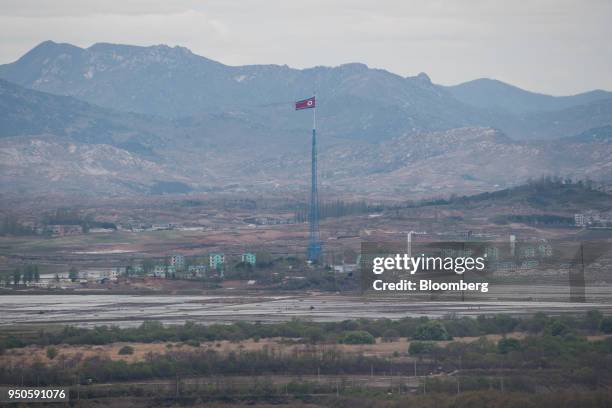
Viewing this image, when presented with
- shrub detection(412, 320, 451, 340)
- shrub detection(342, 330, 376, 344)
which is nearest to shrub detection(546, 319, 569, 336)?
shrub detection(412, 320, 451, 340)

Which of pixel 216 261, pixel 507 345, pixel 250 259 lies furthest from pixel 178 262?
pixel 507 345

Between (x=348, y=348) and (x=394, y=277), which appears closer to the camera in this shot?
(x=348, y=348)

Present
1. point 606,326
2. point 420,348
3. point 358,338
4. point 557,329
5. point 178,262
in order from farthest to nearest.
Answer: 1. point 178,262
2. point 606,326
3. point 557,329
4. point 358,338
5. point 420,348

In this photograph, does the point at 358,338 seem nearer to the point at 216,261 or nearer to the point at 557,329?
the point at 557,329

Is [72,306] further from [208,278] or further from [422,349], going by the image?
[422,349]

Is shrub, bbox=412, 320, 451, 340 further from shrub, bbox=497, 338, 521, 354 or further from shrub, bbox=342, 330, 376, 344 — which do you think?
shrub, bbox=497, 338, 521, 354

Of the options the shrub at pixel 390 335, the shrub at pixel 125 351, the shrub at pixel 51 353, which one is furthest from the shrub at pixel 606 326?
the shrub at pixel 51 353

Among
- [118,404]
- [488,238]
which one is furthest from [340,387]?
[488,238]
